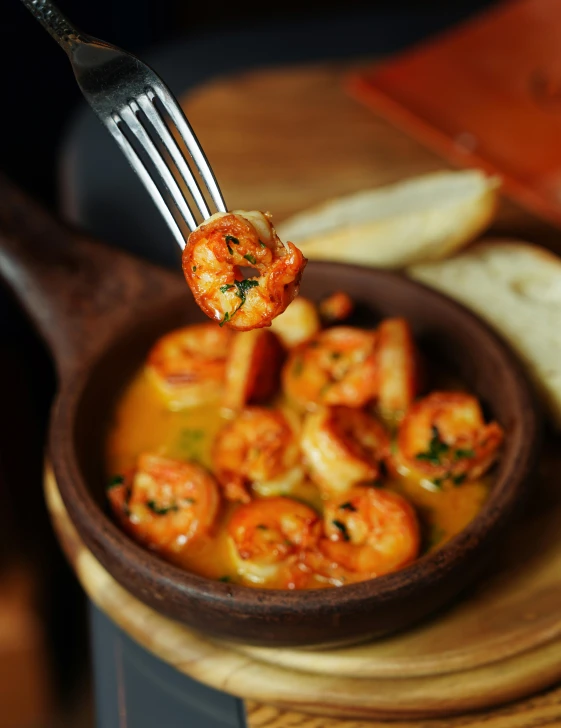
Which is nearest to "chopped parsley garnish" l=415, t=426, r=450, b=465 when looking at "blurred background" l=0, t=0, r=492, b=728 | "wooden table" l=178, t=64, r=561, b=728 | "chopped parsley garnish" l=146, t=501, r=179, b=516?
"chopped parsley garnish" l=146, t=501, r=179, b=516

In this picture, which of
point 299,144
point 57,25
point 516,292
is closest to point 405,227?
point 516,292

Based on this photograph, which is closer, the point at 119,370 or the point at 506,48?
the point at 119,370

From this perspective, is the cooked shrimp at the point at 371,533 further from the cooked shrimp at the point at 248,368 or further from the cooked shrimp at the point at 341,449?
the cooked shrimp at the point at 248,368

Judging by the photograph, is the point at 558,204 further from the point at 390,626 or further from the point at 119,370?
the point at 390,626

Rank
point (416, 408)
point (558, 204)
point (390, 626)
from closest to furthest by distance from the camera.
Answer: point (390, 626), point (416, 408), point (558, 204)

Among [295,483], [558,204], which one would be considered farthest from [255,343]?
[558,204]

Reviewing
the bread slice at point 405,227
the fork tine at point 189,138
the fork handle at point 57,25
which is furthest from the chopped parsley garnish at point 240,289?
the bread slice at point 405,227

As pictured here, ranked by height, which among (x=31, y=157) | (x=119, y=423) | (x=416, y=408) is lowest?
(x=31, y=157)

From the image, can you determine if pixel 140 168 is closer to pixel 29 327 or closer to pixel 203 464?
pixel 203 464

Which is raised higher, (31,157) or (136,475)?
(136,475)
